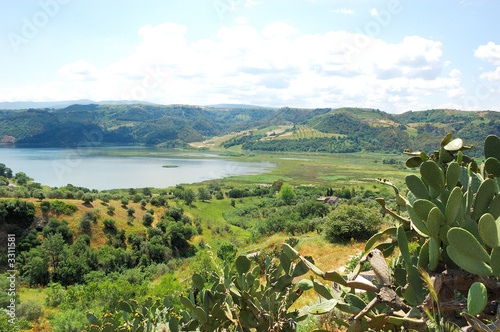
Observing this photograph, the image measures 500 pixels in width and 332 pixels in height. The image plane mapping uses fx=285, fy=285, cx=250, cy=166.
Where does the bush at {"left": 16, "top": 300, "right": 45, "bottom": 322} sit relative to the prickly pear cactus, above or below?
below

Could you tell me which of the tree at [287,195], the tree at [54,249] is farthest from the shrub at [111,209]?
the tree at [287,195]

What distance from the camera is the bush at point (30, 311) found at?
1000 cm

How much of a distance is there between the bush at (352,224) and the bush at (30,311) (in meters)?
11.2

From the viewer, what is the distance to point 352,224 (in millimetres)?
10453

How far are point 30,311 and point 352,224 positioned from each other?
12079 millimetres

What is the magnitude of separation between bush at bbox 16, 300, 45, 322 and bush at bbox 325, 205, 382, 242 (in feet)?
36.6

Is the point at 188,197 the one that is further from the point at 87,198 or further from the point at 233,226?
the point at 87,198

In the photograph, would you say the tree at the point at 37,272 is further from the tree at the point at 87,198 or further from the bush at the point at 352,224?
the bush at the point at 352,224

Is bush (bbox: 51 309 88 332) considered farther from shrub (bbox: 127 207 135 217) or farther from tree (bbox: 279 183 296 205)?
tree (bbox: 279 183 296 205)

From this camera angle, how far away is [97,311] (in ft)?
29.1

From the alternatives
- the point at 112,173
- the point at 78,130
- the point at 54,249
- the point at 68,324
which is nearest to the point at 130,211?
the point at 54,249

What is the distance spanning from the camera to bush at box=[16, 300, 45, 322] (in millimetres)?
10002

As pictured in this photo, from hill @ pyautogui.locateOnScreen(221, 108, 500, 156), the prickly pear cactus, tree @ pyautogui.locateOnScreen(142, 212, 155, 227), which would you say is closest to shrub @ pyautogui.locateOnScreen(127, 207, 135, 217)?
tree @ pyautogui.locateOnScreen(142, 212, 155, 227)

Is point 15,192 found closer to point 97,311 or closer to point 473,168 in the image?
point 97,311
